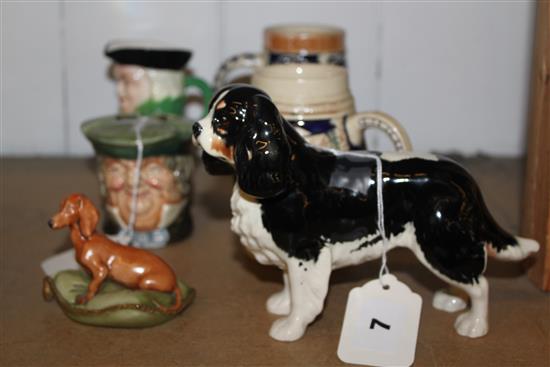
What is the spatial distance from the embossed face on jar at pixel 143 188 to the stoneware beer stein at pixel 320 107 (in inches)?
7.7

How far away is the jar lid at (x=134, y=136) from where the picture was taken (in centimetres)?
100

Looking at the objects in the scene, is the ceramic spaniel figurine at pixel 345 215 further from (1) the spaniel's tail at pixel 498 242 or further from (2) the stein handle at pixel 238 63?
(2) the stein handle at pixel 238 63

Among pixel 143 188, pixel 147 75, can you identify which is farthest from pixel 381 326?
pixel 147 75

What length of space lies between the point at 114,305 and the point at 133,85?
1.38 feet

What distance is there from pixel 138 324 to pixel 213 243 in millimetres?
271

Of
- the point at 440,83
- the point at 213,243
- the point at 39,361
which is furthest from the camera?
the point at 440,83

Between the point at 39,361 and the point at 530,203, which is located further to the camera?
the point at 530,203

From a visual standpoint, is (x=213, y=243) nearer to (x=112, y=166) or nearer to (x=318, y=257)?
(x=112, y=166)

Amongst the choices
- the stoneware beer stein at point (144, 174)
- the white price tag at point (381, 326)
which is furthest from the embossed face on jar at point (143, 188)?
the white price tag at point (381, 326)

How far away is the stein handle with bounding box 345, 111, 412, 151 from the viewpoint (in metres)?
0.93

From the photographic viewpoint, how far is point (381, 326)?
79 cm

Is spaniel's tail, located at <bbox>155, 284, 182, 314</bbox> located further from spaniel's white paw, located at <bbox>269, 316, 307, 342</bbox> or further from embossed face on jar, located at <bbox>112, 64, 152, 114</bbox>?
embossed face on jar, located at <bbox>112, 64, 152, 114</bbox>

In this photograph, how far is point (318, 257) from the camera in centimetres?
79

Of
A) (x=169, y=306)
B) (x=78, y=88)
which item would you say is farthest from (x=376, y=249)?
(x=78, y=88)
